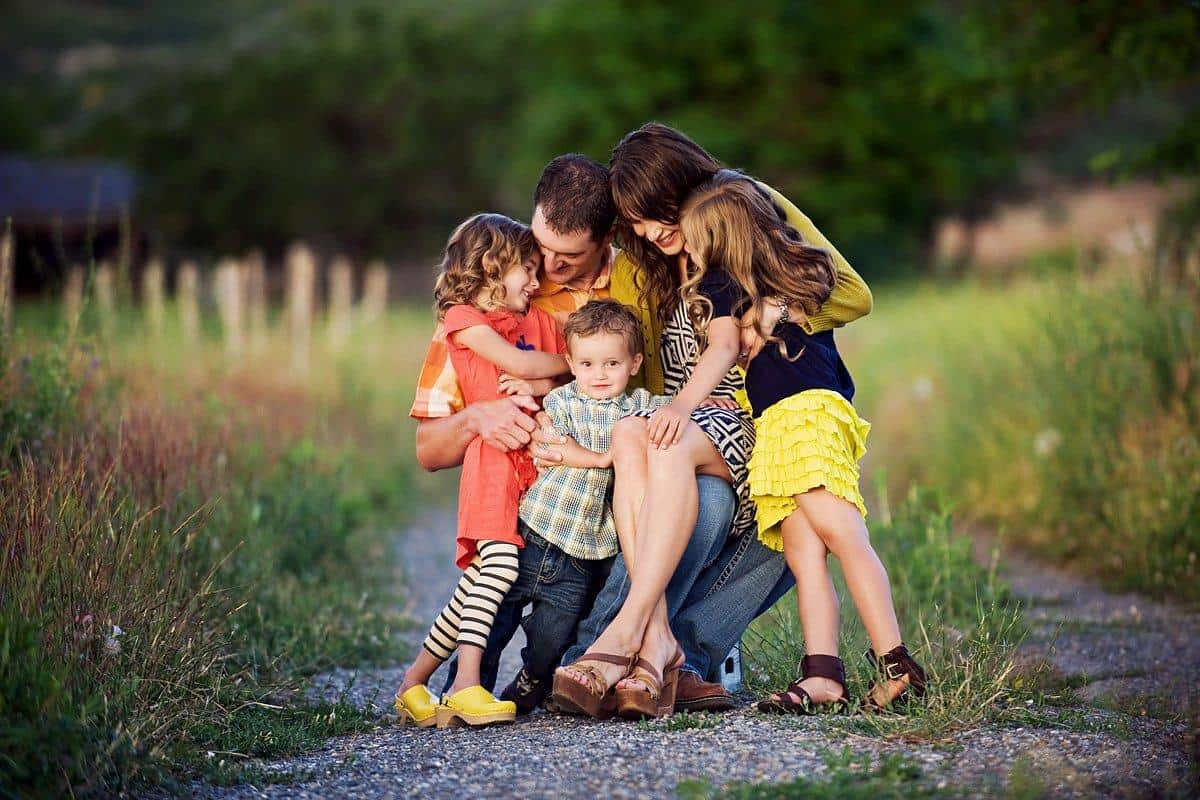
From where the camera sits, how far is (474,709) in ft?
13.4

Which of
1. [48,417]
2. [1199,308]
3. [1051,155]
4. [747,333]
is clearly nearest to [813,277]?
[747,333]

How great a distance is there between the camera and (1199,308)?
738 cm

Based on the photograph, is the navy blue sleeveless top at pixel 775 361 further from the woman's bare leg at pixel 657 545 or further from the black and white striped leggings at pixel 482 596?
the black and white striped leggings at pixel 482 596

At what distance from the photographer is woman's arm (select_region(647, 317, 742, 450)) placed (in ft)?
13.2

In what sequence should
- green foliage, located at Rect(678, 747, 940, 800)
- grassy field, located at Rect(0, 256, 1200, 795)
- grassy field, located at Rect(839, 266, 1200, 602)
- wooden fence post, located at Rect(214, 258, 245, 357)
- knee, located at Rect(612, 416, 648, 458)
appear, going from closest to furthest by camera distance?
green foliage, located at Rect(678, 747, 940, 800), grassy field, located at Rect(0, 256, 1200, 795), knee, located at Rect(612, 416, 648, 458), grassy field, located at Rect(839, 266, 1200, 602), wooden fence post, located at Rect(214, 258, 245, 357)

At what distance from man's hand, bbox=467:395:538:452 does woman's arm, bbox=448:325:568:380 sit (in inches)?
3.6

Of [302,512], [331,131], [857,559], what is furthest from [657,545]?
[331,131]

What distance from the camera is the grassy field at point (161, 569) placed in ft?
11.2

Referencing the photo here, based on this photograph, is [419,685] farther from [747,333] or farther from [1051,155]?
[1051,155]

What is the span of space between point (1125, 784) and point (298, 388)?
829 centimetres

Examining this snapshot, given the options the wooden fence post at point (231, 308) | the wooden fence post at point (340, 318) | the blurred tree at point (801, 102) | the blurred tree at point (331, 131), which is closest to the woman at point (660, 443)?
the wooden fence post at point (231, 308)

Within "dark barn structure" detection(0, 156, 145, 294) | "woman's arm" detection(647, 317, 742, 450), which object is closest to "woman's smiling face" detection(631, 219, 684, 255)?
"woman's arm" detection(647, 317, 742, 450)

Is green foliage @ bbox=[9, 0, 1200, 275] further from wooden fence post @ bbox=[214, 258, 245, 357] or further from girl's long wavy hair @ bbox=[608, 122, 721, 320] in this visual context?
girl's long wavy hair @ bbox=[608, 122, 721, 320]

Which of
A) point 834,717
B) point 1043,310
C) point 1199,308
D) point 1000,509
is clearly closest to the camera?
point 834,717
